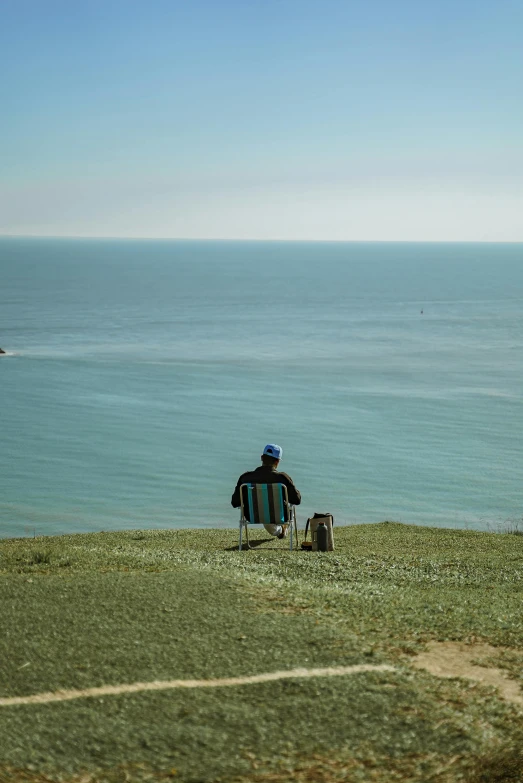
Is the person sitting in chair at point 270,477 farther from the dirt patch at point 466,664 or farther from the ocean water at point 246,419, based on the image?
the ocean water at point 246,419

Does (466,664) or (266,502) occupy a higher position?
(266,502)

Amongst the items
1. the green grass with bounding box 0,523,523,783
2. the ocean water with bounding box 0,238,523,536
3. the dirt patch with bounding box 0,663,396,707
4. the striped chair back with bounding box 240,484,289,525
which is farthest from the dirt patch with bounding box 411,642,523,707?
the ocean water with bounding box 0,238,523,536

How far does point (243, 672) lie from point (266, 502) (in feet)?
23.9

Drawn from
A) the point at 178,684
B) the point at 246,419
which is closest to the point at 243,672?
the point at 178,684

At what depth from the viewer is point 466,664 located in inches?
288

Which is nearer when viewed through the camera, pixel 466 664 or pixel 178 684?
pixel 178 684

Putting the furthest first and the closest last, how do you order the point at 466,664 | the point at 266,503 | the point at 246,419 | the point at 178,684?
the point at 246,419 < the point at 266,503 < the point at 466,664 < the point at 178,684

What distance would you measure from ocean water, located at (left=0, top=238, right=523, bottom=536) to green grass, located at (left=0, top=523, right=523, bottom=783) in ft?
87.2

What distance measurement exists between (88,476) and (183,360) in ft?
133

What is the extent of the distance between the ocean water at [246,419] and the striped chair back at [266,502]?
72.5 ft

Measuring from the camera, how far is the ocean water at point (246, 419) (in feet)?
145

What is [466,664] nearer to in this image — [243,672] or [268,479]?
[243,672]

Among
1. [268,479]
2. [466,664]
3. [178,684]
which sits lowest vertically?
[466,664]

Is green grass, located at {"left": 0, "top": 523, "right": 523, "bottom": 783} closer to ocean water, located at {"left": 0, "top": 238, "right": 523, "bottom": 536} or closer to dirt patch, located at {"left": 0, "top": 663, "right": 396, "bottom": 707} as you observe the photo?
dirt patch, located at {"left": 0, "top": 663, "right": 396, "bottom": 707}
